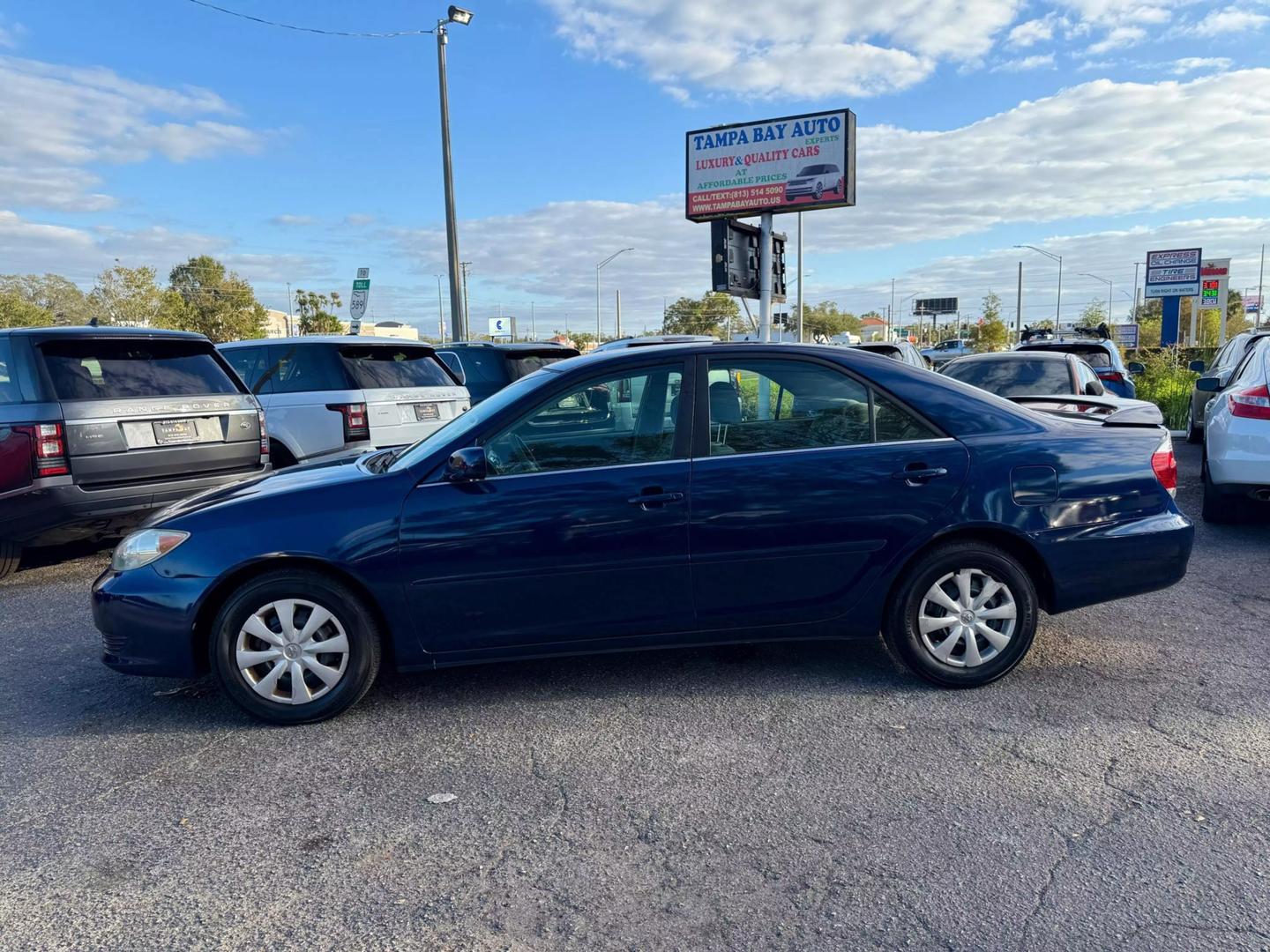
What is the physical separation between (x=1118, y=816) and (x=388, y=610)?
2.83m

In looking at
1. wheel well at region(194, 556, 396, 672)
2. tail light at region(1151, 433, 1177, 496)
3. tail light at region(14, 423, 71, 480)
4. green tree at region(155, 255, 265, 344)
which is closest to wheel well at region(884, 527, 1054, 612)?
tail light at region(1151, 433, 1177, 496)

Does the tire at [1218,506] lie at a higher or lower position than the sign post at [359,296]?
lower

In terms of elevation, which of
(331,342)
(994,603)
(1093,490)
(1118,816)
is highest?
(331,342)

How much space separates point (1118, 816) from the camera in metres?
2.97

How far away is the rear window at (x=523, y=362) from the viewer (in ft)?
36.1

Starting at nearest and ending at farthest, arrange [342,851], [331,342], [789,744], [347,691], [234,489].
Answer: [342,851] < [789,744] < [347,691] < [234,489] < [331,342]

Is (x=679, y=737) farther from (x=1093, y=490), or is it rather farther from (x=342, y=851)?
(x=1093, y=490)

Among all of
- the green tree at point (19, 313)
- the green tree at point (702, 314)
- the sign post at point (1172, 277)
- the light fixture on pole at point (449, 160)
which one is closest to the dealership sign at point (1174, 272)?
the sign post at point (1172, 277)

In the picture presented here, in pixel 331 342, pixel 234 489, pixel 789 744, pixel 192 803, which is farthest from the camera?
pixel 331 342

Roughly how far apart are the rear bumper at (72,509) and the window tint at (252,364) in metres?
2.24

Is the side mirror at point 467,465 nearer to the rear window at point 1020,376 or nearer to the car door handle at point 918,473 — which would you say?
the car door handle at point 918,473

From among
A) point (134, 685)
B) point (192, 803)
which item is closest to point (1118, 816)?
point (192, 803)

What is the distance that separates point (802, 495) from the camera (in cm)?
386

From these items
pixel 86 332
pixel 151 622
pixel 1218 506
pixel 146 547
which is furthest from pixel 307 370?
pixel 1218 506
